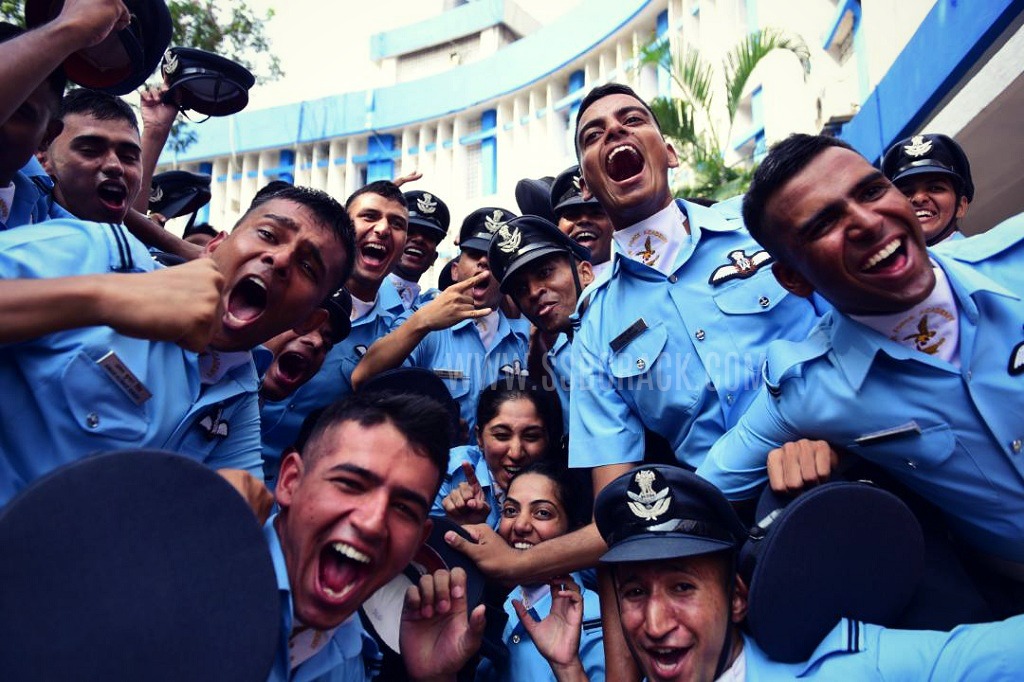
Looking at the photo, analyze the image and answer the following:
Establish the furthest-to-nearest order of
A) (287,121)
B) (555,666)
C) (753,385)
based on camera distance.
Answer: (287,121), (753,385), (555,666)

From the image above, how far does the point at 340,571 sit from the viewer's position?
1.97m

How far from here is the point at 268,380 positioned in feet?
12.0

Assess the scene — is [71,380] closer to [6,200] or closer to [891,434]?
[6,200]

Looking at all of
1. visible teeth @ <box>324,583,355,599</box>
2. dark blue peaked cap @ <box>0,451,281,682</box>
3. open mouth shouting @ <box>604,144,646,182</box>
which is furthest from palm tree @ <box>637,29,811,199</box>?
dark blue peaked cap @ <box>0,451,281,682</box>

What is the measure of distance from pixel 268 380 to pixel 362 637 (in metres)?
1.68

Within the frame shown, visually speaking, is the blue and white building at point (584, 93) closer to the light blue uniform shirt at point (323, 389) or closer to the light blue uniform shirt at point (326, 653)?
the light blue uniform shirt at point (323, 389)

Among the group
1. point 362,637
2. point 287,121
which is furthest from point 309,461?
point 287,121

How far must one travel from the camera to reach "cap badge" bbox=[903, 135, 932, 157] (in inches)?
163

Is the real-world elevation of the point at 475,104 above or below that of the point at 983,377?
above

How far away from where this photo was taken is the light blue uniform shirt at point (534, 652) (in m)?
2.98

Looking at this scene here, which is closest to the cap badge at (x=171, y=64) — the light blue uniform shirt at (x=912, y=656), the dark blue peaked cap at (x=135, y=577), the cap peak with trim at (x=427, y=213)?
the cap peak with trim at (x=427, y=213)

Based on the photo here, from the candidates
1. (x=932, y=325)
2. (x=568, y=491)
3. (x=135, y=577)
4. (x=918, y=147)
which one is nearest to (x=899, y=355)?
(x=932, y=325)

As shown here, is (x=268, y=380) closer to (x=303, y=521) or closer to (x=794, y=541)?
(x=303, y=521)

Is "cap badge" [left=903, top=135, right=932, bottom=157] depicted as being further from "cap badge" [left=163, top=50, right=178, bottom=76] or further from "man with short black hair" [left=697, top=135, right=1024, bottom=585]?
"cap badge" [left=163, top=50, right=178, bottom=76]
